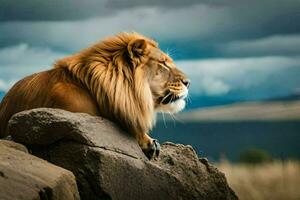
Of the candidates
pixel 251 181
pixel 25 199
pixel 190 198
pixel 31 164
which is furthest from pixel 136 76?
pixel 251 181

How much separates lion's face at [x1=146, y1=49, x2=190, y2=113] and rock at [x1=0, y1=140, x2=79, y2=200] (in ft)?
4.97

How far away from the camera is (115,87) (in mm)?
6875

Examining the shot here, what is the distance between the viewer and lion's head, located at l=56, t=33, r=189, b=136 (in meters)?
6.81

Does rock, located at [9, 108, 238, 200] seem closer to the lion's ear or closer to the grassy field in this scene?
the lion's ear

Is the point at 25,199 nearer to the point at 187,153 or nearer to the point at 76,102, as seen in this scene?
the point at 76,102

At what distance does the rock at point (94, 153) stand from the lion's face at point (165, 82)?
1.90 feet

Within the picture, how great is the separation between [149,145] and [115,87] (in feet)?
1.79

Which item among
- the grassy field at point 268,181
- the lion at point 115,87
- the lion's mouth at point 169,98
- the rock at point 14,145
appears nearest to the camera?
the rock at point 14,145

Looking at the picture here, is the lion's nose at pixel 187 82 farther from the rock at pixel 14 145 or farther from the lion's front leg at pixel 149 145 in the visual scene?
the rock at pixel 14 145

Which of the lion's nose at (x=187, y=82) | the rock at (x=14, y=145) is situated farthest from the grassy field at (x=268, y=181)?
the rock at (x=14, y=145)

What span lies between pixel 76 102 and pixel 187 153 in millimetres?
1177

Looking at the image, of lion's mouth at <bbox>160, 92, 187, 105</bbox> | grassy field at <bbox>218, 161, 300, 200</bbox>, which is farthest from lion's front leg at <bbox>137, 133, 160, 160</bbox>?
grassy field at <bbox>218, 161, 300, 200</bbox>

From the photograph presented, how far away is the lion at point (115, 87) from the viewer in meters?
6.79

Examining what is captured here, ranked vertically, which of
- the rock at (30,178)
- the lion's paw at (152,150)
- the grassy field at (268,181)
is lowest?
the grassy field at (268,181)
